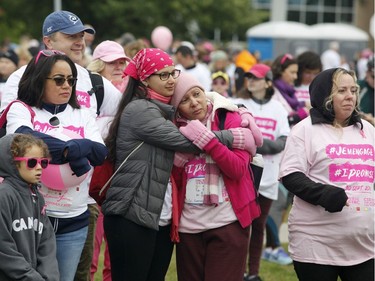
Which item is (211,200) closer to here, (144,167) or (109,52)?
(144,167)

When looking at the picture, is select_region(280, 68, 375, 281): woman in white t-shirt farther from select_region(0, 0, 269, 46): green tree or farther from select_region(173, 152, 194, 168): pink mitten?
select_region(0, 0, 269, 46): green tree

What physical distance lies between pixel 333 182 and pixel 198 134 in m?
0.98

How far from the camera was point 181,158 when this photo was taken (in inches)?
206

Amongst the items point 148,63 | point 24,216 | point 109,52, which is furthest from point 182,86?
point 109,52

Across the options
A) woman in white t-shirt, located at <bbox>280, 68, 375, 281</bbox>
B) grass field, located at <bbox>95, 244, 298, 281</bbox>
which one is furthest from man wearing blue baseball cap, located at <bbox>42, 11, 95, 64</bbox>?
grass field, located at <bbox>95, 244, 298, 281</bbox>

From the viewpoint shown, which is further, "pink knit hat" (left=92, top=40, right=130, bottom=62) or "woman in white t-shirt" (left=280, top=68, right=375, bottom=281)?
"pink knit hat" (left=92, top=40, right=130, bottom=62)

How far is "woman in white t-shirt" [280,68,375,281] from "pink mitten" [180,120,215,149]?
2.20ft

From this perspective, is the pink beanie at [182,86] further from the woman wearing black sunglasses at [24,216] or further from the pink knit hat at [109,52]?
the pink knit hat at [109,52]

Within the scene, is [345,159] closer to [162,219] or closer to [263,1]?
[162,219]

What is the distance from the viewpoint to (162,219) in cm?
526

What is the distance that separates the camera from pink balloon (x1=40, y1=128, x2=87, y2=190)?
16.0 ft

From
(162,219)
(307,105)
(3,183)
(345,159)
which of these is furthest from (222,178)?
(307,105)

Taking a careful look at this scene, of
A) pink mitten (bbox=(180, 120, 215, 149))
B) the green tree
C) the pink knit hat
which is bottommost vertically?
the green tree

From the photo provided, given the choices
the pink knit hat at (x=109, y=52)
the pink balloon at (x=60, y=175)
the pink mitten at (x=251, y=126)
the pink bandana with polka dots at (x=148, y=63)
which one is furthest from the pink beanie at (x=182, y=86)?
the pink knit hat at (x=109, y=52)
